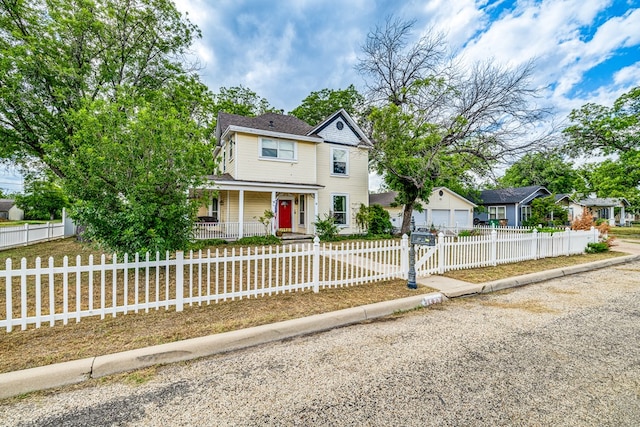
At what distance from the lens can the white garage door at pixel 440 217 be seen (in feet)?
74.5

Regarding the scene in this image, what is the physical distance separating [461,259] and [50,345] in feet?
27.1

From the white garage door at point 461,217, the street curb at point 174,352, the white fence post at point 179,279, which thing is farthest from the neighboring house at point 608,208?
the white fence post at point 179,279

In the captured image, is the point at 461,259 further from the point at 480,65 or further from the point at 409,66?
the point at 409,66

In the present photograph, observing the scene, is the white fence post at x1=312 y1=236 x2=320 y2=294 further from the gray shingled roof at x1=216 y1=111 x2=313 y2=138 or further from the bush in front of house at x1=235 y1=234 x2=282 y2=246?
the gray shingled roof at x1=216 y1=111 x2=313 y2=138

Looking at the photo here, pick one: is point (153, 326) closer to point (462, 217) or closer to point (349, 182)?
point (349, 182)

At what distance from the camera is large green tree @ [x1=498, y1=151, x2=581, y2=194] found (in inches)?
537

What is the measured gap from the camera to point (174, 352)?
10.7ft

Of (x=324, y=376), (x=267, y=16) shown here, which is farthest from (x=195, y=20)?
(x=324, y=376)

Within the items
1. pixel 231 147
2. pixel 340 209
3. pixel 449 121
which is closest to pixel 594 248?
pixel 449 121

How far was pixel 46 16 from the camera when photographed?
39.8 feet

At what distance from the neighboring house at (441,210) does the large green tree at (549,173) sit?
3.71m

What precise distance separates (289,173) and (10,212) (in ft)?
229

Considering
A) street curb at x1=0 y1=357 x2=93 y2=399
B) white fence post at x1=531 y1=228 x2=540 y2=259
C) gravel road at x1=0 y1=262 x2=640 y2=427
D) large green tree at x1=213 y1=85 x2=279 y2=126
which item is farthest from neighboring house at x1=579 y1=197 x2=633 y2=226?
street curb at x1=0 y1=357 x2=93 y2=399

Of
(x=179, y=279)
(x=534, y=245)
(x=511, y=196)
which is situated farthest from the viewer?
(x=511, y=196)
